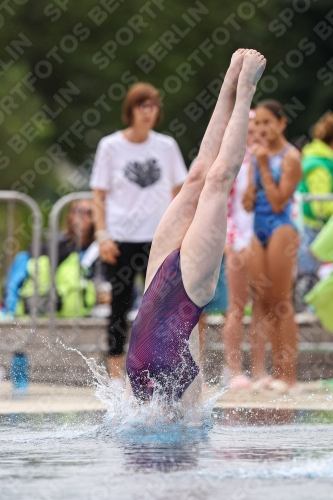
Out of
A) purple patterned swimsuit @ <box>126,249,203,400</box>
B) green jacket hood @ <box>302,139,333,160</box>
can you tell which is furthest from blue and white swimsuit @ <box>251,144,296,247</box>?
purple patterned swimsuit @ <box>126,249,203,400</box>

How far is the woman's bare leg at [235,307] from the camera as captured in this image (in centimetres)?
730

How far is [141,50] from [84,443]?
53.0 ft

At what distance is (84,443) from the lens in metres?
4.55

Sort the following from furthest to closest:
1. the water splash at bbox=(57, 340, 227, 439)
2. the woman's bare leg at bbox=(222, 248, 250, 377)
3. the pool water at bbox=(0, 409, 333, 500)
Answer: the woman's bare leg at bbox=(222, 248, 250, 377) → the water splash at bbox=(57, 340, 227, 439) → the pool water at bbox=(0, 409, 333, 500)

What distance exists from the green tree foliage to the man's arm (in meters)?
11.7

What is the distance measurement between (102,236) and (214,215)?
2624 millimetres

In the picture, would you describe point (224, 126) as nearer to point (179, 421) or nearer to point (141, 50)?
point (179, 421)

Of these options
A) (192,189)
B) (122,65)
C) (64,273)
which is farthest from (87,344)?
(122,65)

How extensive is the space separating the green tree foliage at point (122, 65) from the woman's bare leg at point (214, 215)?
46.5ft

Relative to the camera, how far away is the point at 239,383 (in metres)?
7.06

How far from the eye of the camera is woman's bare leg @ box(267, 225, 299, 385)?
23.6 feet

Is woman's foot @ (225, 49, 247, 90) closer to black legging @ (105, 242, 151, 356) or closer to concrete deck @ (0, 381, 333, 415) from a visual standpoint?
concrete deck @ (0, 381, 333, 415)

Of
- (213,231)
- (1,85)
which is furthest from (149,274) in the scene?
(1,85)

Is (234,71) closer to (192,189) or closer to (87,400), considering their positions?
(192,189)
